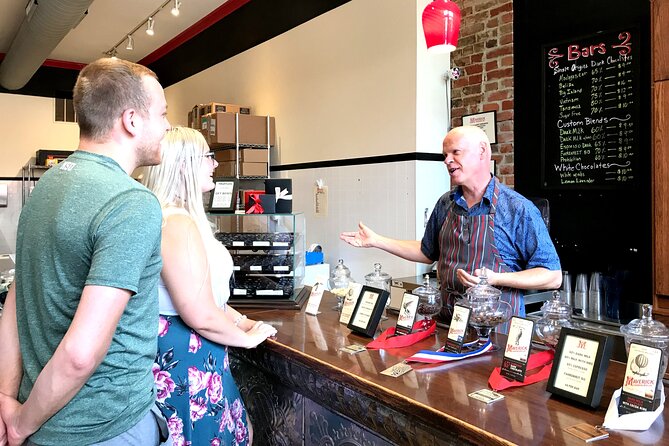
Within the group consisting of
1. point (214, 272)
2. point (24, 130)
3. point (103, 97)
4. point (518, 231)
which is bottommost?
point (214, 272)

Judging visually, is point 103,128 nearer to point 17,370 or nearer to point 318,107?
point 17,370

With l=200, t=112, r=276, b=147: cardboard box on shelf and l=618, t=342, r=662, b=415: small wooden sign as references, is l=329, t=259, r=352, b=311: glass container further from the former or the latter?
l=200, t=112, r=276, b=147: cardboard box on shelf

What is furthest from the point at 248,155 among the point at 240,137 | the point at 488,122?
the point at 488,122

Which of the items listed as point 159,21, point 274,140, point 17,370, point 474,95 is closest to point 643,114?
point 474,95

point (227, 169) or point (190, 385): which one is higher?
point (227, 169)

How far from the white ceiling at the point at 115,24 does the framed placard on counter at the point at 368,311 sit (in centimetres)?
542

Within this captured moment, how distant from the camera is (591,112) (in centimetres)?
350

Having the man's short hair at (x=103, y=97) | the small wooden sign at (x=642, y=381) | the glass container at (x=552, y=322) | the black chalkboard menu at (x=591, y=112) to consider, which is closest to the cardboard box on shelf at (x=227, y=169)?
the black chalkboard menu at (x=591, y=112)

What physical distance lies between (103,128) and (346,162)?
3818mm

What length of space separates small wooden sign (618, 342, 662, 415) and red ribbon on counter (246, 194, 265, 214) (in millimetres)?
1798

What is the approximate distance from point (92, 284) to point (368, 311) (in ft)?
3.63

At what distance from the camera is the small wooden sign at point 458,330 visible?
1.66 meters

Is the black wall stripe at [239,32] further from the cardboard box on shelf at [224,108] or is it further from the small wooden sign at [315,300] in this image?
the small wooden sign at [315,300]

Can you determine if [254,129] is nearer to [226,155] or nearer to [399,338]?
[226,155]
